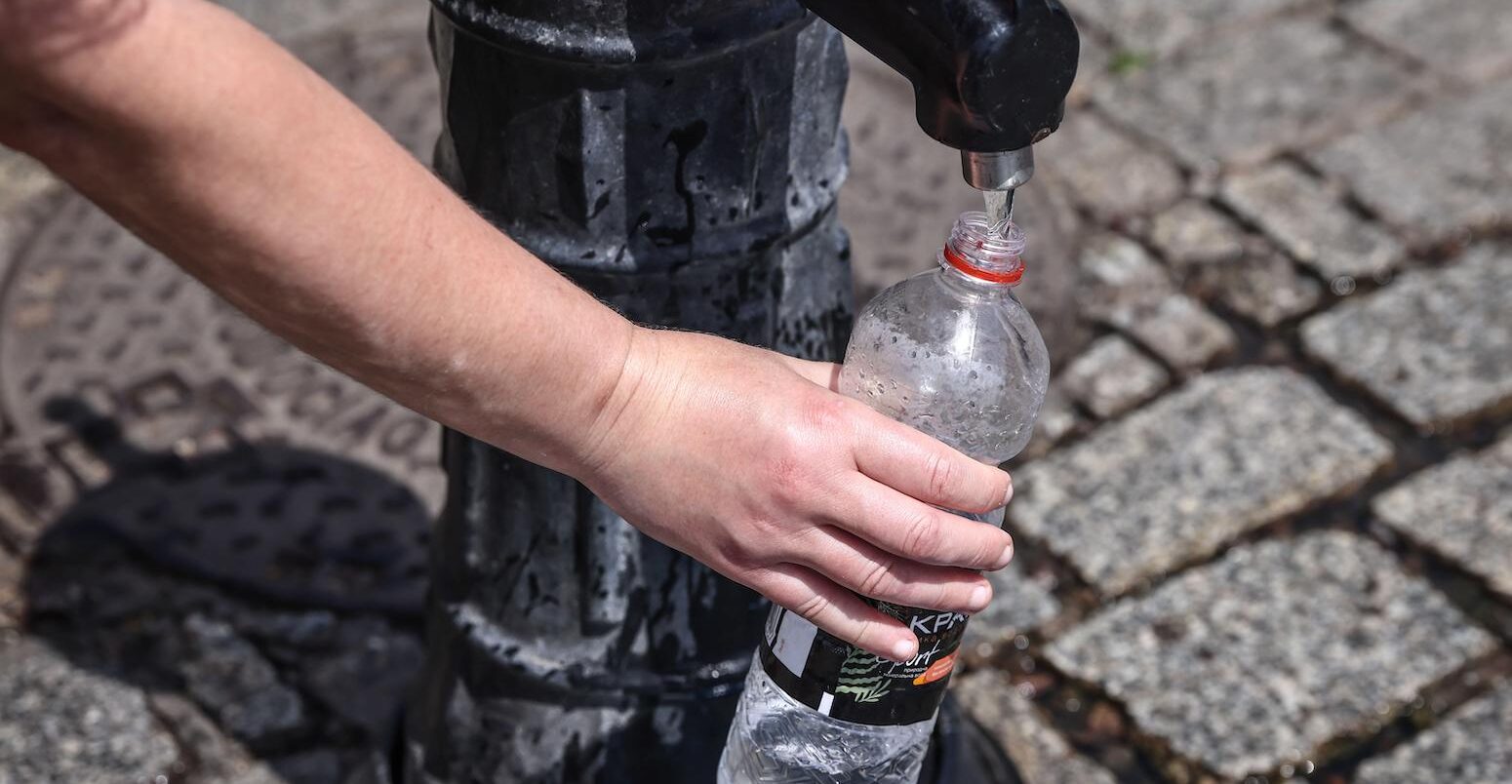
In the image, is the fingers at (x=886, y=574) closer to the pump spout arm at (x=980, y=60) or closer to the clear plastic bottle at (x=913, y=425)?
the clear plastic bottle at (x=913, y=425)

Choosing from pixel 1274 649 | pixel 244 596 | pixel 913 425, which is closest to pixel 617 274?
pixel 913 425

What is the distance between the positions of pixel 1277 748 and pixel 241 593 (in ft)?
5.00

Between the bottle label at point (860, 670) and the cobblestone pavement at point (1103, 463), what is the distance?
726mm

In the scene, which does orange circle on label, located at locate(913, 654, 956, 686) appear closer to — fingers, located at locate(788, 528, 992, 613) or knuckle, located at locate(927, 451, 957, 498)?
fingers, located at locate(788, 528, 992, 613)

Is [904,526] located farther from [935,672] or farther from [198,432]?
[198,432]

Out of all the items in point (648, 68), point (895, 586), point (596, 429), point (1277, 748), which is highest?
point (648, 68)

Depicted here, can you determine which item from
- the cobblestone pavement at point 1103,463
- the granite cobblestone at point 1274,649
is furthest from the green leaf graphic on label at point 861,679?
the granite cobblestone at point 1274,649

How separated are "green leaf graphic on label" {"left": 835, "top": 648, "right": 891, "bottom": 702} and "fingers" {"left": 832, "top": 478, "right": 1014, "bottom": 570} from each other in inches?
6.0

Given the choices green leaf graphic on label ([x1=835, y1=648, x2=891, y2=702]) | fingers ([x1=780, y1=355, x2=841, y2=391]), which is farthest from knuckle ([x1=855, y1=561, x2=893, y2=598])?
fingers ([x1=780, y1=355, x2=841, y2=391])

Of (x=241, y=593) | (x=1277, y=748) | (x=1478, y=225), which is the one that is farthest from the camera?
(x=1478, y=225)

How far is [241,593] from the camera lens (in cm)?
238

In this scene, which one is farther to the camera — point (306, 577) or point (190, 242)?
point (306, 577)

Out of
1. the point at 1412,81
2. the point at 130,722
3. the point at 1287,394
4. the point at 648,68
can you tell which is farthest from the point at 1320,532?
the point at 130,722

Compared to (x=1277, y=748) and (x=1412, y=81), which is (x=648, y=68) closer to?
(x=1277, y=748)
